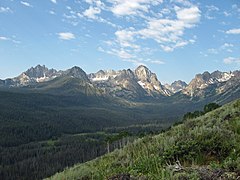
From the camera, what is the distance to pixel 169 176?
7008 mm

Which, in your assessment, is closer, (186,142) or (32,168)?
(186,142)

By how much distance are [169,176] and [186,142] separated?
12.7 ft

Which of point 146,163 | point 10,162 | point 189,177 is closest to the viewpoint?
point 189,177

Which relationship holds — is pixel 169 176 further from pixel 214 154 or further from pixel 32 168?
pixel 32 168

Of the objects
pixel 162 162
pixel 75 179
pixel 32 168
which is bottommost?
pixel 32 168

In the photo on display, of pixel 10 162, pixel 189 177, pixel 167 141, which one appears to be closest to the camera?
pixel 189 177

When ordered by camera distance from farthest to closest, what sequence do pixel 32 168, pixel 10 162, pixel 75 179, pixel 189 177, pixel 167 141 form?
pixel 10 162 → pixel 32 168 → pixel 167 141 → pixel 75 179 → pixel 189 177

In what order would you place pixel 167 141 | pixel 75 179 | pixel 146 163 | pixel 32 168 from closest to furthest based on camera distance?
1. pixel 146 163
2. pixel 75 179
3. pixel 167 141
4. pixel 32 168

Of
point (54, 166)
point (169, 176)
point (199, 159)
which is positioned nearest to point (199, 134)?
point (199, 159)

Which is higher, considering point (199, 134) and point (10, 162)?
point (199, 134)

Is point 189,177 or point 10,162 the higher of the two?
point 189,177

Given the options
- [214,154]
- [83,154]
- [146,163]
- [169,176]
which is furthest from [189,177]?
[83,154]

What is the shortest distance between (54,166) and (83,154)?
90.5ft

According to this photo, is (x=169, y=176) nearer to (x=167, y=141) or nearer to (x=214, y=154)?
(x=214, y=154)
